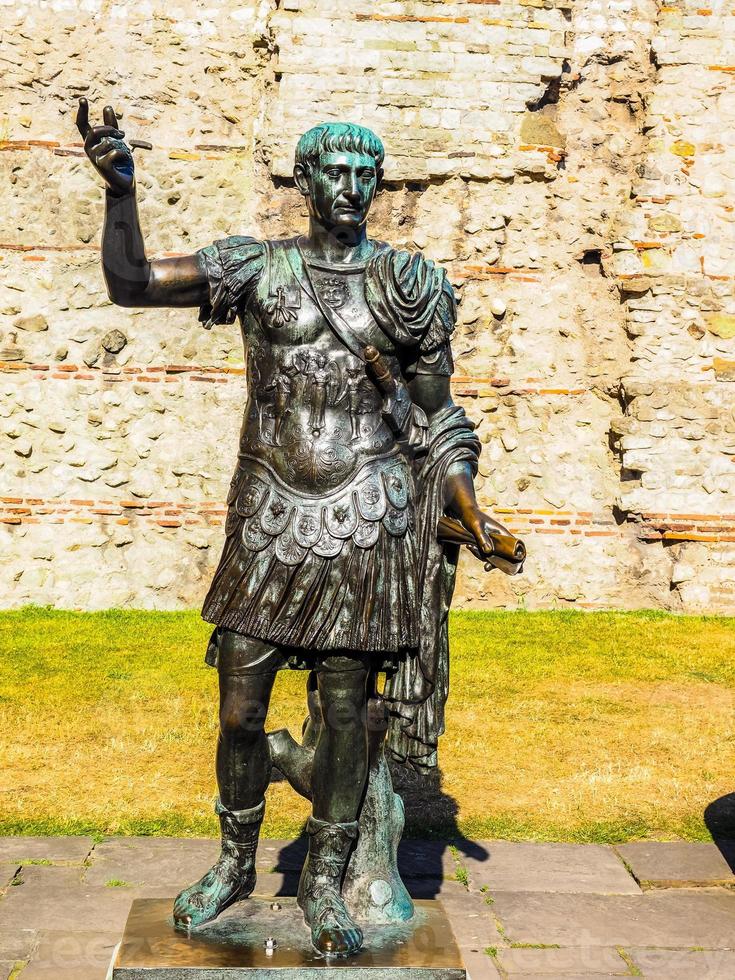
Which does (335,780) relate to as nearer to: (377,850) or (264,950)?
(377,850)

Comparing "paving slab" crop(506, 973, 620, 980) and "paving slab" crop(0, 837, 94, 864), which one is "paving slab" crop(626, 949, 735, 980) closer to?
"paving slab" crop(506, 973, 620, 980)

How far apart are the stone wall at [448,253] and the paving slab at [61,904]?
5085 millimetres

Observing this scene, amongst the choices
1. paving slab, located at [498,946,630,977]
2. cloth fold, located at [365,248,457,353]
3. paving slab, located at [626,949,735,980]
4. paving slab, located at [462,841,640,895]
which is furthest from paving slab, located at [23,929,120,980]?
cloth fold, located at [365,248,457,353]

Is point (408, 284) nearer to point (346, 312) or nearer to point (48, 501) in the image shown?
point (346, 312)

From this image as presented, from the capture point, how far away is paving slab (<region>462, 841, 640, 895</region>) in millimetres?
5031

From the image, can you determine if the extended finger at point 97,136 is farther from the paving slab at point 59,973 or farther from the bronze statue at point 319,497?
the paving slab at point 59,973

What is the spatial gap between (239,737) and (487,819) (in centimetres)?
238

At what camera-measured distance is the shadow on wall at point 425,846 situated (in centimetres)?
504

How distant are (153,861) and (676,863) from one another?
2.14 m

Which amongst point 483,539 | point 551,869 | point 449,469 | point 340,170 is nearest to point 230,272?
point 340,170

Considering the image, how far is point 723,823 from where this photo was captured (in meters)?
5.82

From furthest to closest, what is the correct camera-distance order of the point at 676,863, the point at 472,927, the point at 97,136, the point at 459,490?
the point at 676,863, the point at 472,927, the point at 459,490, the point at 97,136

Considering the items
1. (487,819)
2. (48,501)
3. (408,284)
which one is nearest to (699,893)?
(487,819)

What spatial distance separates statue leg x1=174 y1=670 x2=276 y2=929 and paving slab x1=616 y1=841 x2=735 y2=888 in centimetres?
201
